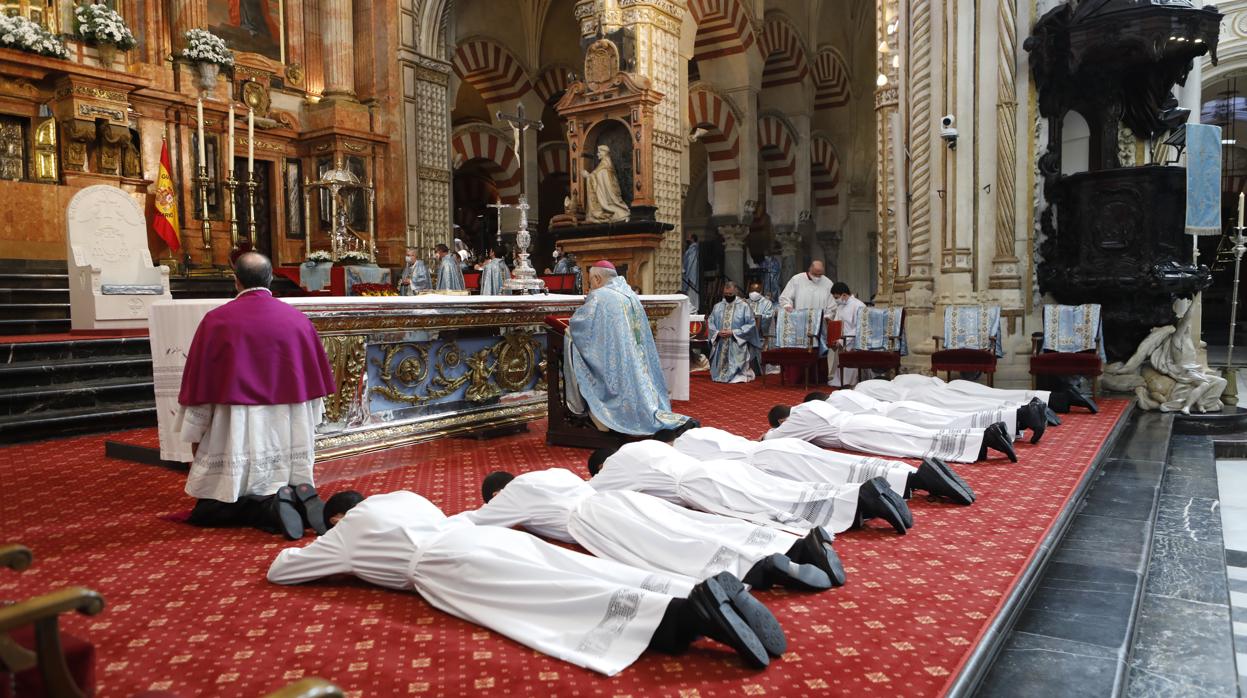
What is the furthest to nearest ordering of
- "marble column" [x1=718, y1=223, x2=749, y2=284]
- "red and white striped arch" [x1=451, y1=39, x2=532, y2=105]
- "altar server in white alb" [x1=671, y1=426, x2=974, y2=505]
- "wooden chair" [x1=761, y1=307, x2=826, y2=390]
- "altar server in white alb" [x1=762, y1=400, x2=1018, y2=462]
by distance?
"red and white striped arch" [x1=451, y1=39, x2=532, y2=105]
"marble column" [x1=718, y1=223, x2=749, y2=284]
"wooden chair" [x1=761, y1=307, x2=826, y2=390]
"altar server in white alb" [x1=762, y1=400, x2=1018, y2=462]
"altar server in white alb" [x1=671, y1=426, x2=974, y2=505]

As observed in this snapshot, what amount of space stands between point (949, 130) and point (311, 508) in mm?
7206

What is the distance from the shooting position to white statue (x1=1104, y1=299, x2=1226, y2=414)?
713 cm

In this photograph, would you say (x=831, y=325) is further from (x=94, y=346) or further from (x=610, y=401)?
(x=94, y=346)

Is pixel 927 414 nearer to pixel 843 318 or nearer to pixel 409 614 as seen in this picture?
pixel 409 614

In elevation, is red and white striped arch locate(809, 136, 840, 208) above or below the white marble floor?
above

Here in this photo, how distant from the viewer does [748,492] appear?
347 cm

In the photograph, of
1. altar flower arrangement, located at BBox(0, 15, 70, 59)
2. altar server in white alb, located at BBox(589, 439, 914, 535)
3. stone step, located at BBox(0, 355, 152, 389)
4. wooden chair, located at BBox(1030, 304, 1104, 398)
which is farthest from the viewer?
altar flower arrangement, located at BBox(0, 15, 70, 59)

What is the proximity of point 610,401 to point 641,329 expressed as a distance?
54 centimetres

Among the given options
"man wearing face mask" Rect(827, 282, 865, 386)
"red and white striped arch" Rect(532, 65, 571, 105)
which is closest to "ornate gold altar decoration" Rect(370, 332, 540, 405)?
"man wearing face mask" Rect(827, 282, 865, 386)

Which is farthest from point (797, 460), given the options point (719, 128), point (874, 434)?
point (719, 128)

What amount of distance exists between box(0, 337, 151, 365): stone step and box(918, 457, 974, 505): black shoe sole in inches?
247

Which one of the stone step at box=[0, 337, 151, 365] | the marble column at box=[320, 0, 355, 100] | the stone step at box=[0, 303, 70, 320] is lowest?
the stone step at box=[0, 337, 151, 365]

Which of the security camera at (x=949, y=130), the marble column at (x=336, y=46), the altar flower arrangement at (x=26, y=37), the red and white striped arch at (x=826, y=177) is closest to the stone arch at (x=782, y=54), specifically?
the red and white striped arch at (x=826, y=177)

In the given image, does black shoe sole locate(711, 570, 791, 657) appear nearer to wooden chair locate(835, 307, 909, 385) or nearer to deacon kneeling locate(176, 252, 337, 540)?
deacon kneeling locate(176, 252, 337, 540)
